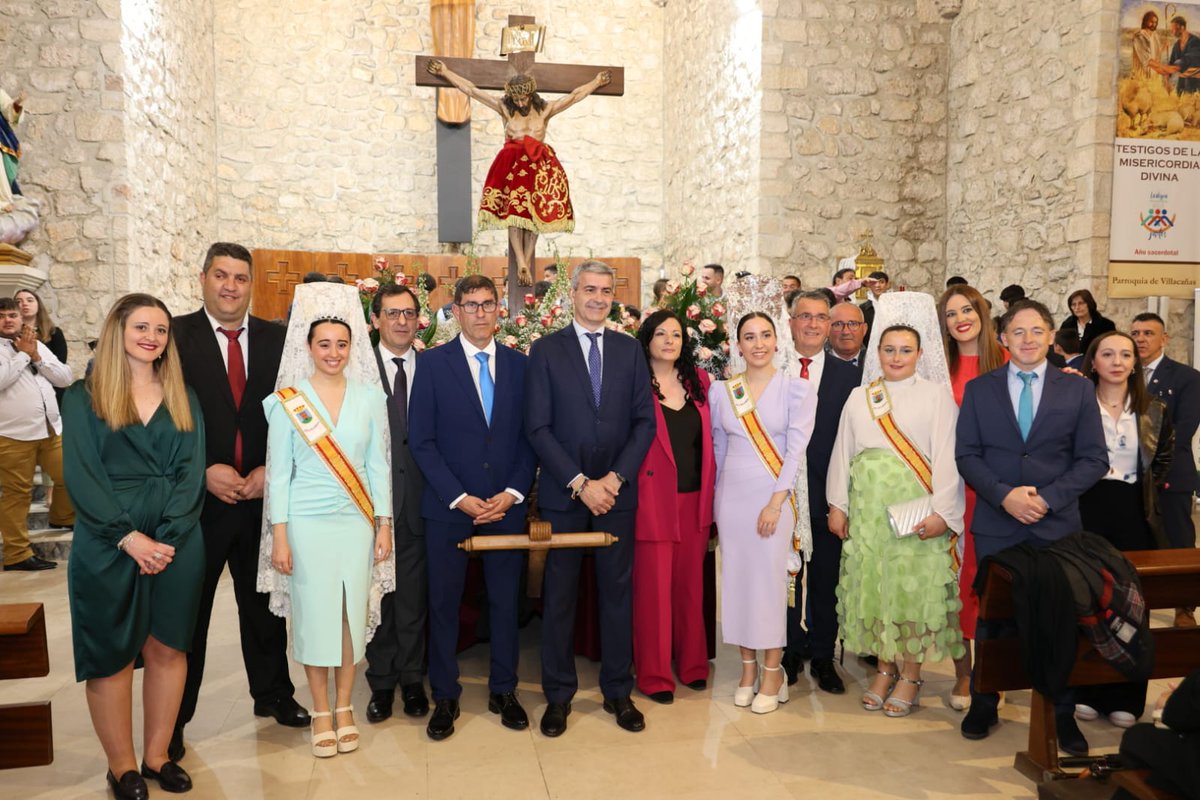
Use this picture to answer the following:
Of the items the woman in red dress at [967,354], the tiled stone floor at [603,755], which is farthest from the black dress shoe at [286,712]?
the woman in red dress at [967,354]

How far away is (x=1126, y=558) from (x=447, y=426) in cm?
232

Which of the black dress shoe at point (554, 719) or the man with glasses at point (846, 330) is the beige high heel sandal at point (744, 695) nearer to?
the black dress shoe at point (554, 719)

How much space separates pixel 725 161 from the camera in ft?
31.3

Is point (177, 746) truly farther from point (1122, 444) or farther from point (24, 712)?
point (1122, 444)

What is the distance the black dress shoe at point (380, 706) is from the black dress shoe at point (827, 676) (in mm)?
1733

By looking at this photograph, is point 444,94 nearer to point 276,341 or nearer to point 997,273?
point 997,273

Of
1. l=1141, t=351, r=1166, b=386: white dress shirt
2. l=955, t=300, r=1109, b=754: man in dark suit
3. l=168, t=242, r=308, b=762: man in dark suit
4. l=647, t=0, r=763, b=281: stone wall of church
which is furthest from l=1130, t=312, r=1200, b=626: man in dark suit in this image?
l=647, t=0, r=763, b=281: stone wall of church

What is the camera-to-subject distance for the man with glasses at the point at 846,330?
4098 millimetres

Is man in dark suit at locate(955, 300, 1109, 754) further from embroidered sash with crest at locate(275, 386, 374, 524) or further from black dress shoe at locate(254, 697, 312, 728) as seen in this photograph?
black dress shoe at locate(254, 697, 312, 728)

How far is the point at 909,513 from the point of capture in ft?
11.1

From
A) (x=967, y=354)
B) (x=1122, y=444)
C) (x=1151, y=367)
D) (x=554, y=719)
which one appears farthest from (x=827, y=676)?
(x=1151, y=367)

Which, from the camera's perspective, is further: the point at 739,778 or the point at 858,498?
the point at 858,498

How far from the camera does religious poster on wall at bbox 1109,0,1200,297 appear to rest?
6926mm

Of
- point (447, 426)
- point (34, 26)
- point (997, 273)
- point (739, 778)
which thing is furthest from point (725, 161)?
point (739, 778)
